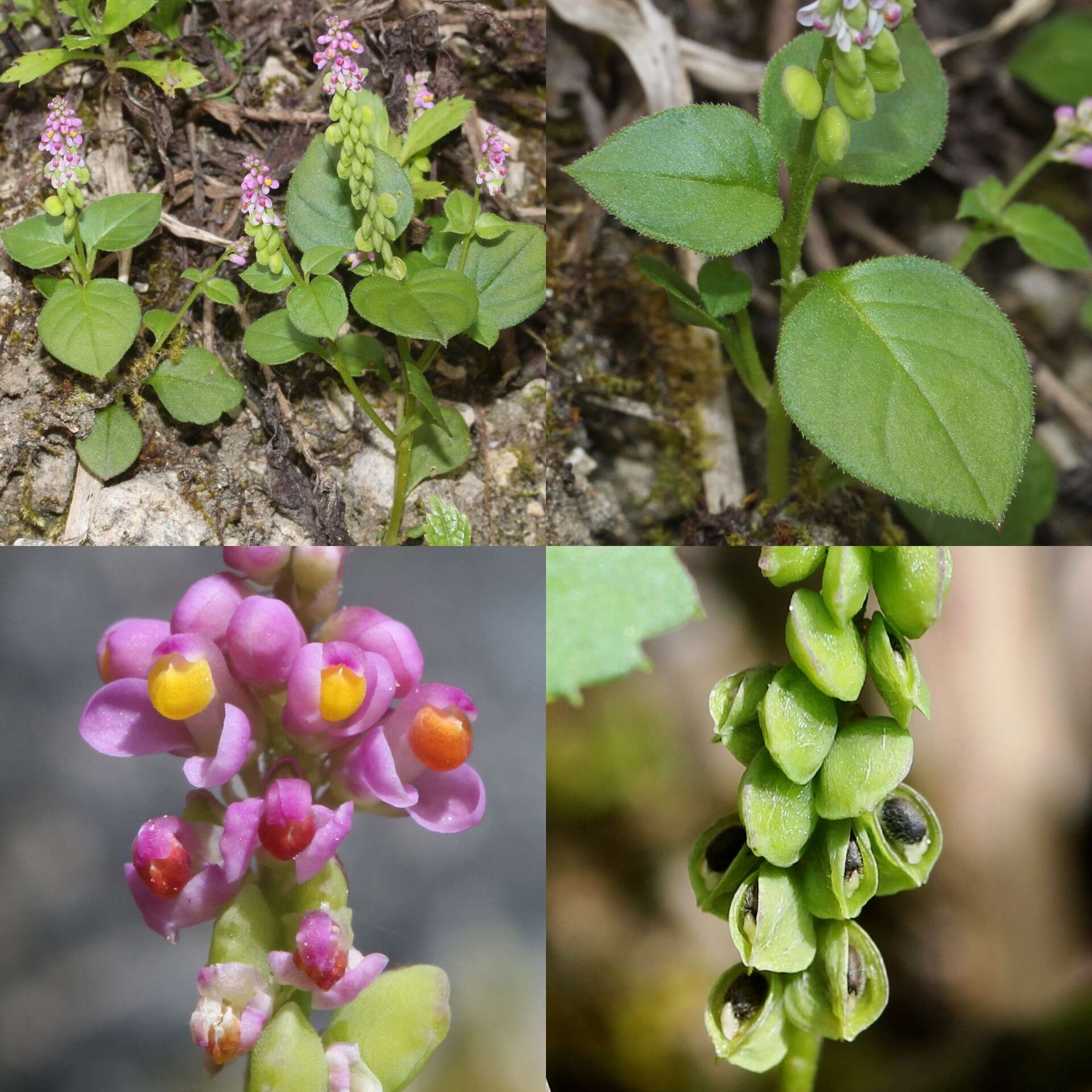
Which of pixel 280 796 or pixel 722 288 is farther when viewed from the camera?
pixel 722 288

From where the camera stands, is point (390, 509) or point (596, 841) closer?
point (596, 841)

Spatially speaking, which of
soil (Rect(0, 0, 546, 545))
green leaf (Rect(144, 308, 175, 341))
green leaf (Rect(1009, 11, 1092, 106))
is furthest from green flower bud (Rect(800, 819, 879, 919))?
green leaf (Rect(1009, 11, 1092, 106))

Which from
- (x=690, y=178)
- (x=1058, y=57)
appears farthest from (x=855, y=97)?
(x=1058, y=57)

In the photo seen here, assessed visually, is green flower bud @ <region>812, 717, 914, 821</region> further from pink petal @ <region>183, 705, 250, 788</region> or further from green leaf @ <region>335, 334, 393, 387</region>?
green leaf @ <region>335, 334, 393, 387</region>

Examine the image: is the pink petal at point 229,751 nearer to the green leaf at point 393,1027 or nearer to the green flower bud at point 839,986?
the green leaf at point 393,1027

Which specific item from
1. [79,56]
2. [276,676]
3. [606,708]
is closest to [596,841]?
[606,708]

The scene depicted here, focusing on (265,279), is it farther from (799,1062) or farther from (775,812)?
(799,1062)

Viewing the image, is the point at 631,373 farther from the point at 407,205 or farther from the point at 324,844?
the point at 324,844
